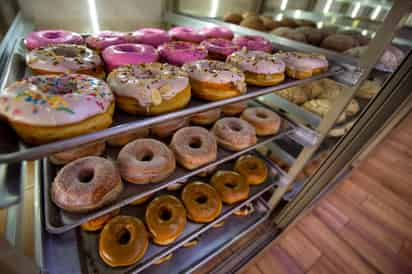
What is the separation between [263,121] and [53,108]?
1059 mm

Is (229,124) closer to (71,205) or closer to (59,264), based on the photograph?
(71,205)

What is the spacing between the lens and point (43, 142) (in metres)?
0.44

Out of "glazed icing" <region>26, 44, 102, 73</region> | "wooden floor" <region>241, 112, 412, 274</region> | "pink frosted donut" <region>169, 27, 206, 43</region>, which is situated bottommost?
"wooden floor" <region>241, 112, 412, 274</region>

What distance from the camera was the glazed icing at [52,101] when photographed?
450 millimetres

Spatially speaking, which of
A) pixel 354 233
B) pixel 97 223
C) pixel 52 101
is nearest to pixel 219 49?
pixel 52 101

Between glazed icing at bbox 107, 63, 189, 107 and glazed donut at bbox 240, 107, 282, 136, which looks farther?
glazed donut at bbox 240, 107, 282, 136

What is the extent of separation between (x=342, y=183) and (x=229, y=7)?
217cm

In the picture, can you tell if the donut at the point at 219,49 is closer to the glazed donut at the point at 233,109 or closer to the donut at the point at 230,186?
the glazed donut at the point at 233,109

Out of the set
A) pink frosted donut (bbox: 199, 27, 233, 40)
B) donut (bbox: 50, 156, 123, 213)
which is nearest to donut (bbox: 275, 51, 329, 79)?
pink frosted donut (bbox: 199, 27, 233, 40)

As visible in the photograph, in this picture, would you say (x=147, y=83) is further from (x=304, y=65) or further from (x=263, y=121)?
(x=263, y=121)

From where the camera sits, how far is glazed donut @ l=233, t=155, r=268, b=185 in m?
1.44

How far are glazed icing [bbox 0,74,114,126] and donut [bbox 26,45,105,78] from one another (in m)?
0.10

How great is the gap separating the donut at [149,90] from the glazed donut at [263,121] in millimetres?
699

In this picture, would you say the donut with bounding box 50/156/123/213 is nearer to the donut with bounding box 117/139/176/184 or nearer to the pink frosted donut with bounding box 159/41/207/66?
the donut with bounding box 117/139/176/184
